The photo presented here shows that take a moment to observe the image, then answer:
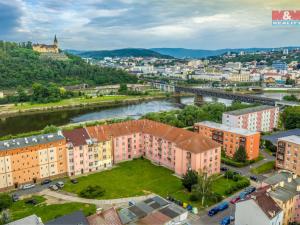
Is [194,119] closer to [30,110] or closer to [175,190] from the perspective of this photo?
[175,190]

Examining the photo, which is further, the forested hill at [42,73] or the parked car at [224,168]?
the forested hill at [42,73]

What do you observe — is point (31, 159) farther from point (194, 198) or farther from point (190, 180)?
point (194, 198)

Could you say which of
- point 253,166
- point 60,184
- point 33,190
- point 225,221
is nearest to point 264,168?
point 253,166

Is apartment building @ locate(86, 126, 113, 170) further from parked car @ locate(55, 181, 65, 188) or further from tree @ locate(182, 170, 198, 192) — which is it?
tree @ locate(182, 170, 198, 192)

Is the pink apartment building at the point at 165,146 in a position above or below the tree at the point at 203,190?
above

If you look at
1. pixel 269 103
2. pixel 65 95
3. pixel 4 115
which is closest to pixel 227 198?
pixel 269 103

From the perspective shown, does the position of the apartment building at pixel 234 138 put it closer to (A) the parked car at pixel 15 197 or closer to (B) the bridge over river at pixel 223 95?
(A) the parked car at pixel 15 197

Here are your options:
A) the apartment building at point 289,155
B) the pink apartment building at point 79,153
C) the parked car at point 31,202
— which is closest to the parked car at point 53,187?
the parked car at point 31,202
